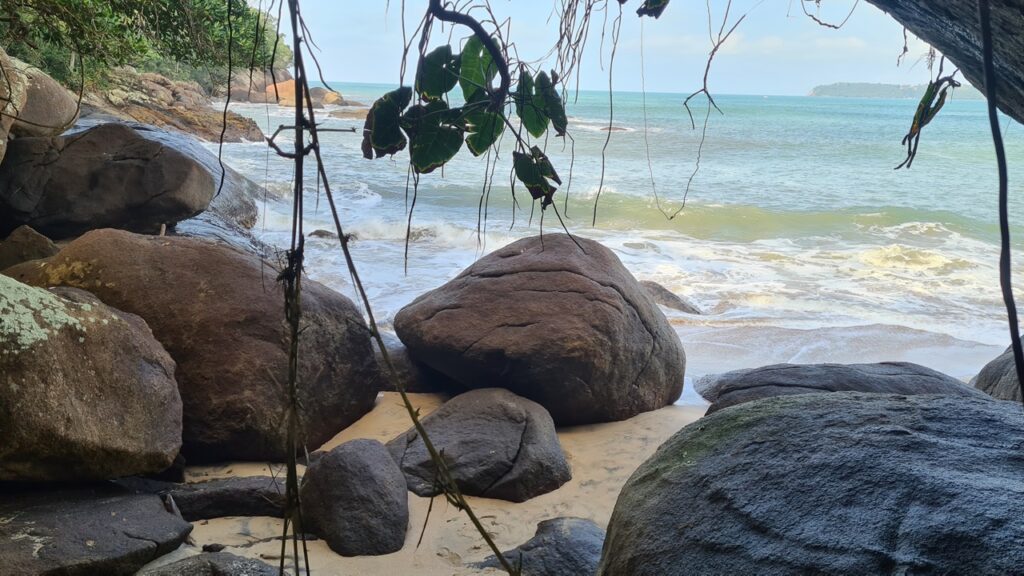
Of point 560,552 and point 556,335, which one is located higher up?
point 556,335

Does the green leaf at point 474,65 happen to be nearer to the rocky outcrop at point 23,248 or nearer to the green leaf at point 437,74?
the green leaf at point 437,74

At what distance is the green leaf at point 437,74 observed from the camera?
1250 mm

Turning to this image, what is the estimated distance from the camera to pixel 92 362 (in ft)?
9.69

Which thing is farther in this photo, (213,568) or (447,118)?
(213,568)

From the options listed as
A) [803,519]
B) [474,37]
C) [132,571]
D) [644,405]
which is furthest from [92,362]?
[644,405]

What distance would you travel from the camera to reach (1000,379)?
4.57m

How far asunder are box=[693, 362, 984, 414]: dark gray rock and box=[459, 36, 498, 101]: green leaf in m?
3.28

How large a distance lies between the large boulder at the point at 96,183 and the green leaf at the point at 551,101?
221 inches

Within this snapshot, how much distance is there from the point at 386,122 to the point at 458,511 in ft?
9.49

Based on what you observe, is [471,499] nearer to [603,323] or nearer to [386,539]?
[386,539]

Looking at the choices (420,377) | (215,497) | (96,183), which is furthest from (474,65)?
(96,183)

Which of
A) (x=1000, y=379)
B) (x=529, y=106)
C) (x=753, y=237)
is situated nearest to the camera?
(x=529, y=106)

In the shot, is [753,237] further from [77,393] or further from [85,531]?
[85,531]

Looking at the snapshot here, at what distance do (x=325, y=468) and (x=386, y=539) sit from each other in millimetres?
404
